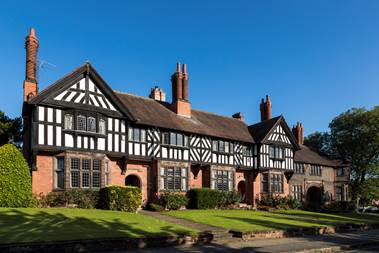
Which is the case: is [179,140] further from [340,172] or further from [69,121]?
[340,172]

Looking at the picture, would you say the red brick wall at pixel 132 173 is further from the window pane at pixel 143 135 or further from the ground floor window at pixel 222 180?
the ground floor window at pixel 222 180

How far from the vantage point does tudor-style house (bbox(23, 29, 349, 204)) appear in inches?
896

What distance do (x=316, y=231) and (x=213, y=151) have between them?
1178 cm

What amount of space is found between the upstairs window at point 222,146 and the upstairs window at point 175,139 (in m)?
3.20

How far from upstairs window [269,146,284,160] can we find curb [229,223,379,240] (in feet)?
36.1

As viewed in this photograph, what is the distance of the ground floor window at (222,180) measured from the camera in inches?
1235

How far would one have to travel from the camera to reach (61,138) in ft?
74.9

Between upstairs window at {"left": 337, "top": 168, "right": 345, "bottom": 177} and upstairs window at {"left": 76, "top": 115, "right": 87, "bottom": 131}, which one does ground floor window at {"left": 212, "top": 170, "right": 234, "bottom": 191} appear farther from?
upstairs window at {"left": 337, "top": 168, "right": 345, "bottom": 177}

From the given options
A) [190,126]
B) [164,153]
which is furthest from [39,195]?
[190,126]

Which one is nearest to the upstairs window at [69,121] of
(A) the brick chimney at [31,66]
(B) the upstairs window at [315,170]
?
(A) the brick chimney at [31,66]

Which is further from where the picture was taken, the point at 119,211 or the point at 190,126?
the point at 190,126

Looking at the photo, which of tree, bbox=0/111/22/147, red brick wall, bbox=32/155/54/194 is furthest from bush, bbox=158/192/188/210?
tree, bbox=0/111/22/147

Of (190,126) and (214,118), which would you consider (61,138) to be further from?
(214,118)

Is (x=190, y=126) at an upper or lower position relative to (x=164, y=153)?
upper
